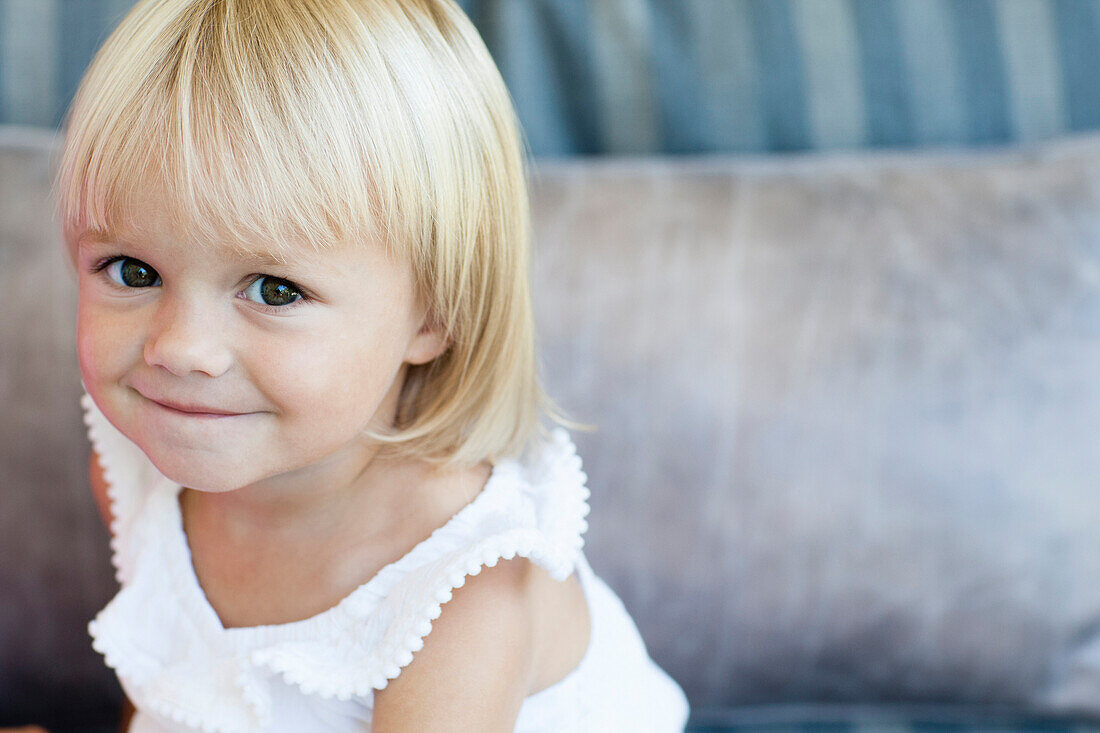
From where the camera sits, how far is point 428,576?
705 millimetres

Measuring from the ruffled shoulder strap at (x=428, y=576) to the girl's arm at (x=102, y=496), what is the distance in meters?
0.27

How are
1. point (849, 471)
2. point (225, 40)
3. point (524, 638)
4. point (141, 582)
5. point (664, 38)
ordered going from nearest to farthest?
point (225, 40)
point (524, 638)
point (141, 582)
point (849, 471)
point (664, 38)

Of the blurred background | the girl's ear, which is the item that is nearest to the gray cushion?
the blurred background

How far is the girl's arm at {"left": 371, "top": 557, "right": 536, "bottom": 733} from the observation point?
0.68 metres

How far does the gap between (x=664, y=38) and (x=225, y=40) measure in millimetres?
604

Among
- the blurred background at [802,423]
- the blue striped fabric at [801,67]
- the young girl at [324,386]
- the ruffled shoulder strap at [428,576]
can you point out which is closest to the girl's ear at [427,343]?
the young girl at [324,386]

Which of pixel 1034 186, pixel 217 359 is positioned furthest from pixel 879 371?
pixel 217 359

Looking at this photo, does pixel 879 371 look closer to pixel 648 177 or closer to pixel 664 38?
pixel 648 177

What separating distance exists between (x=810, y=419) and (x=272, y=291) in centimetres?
51

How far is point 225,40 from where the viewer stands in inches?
24.1

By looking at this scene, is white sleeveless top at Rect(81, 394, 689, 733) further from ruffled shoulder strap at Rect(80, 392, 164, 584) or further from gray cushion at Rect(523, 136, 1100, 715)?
gray cushion at Rect(523, 136, 1100, 715)

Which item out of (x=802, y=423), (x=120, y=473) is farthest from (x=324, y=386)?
(x=802, y=423)

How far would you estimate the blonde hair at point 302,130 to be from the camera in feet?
1.95

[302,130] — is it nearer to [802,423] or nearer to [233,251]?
[233,251]
